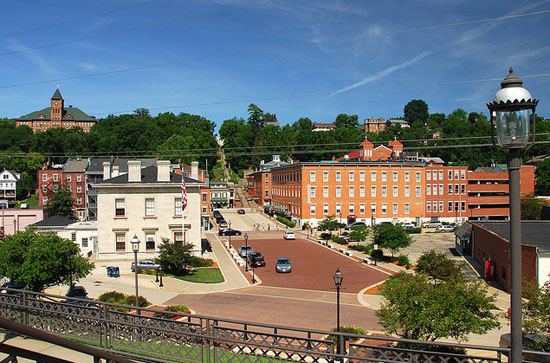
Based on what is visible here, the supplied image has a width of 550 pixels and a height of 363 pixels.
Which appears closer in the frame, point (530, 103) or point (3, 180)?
point (530, 103)

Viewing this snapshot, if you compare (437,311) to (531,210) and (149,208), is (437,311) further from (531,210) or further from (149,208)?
(531,210)

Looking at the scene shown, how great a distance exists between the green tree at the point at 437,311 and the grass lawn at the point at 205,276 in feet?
62.9

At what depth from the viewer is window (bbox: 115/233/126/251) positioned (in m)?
39.1

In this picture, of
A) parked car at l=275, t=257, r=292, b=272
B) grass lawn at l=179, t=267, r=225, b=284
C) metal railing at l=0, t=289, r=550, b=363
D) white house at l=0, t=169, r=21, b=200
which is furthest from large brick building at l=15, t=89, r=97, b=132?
metal railing at l=0, t=289, r=550, b=363

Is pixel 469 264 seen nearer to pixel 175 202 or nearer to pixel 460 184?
pixel 175 202

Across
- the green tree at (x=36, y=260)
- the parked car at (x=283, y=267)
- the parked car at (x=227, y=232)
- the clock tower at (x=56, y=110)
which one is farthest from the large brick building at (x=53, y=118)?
the green tree at (x=36, y=260)

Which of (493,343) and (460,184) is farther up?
(460,184)

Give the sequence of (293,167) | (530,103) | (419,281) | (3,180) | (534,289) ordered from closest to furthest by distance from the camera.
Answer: (530,103) → (534,289) → (419,281) → (293,167) → (3,180)

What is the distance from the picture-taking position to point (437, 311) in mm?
14047

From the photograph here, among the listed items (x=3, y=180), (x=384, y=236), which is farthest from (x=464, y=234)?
(x=3, y=180)

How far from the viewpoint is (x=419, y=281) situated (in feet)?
50.6

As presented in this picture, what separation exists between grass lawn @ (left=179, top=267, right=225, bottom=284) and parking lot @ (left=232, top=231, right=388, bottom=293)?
11.2 ft

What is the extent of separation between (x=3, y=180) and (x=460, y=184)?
9002 centimetres

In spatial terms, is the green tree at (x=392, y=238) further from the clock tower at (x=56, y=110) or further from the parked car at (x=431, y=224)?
the clock tower at (x=56, y=110)
